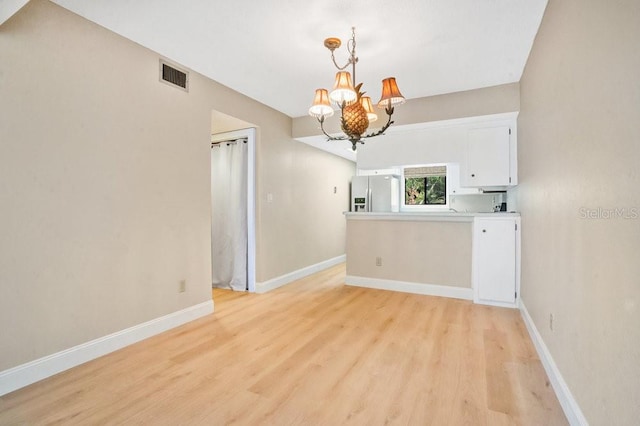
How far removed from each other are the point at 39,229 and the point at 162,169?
1033 millimetres

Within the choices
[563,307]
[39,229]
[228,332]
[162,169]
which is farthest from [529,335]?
[39,229]

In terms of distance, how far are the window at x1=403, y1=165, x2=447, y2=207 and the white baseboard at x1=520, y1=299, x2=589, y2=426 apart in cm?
318

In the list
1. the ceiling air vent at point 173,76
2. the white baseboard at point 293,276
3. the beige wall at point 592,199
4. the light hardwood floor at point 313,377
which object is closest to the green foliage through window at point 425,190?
the white baseboard at point 293,276

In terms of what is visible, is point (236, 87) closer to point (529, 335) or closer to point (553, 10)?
point (553, 10)

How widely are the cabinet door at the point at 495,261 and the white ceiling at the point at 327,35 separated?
1.60 meters

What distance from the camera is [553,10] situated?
6.50ft

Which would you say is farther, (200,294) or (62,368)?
(200,294)

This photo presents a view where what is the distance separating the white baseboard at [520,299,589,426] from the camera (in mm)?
1517

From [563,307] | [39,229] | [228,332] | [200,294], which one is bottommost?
[228,332]

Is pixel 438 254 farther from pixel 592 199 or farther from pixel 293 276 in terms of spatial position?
pixel 592 199

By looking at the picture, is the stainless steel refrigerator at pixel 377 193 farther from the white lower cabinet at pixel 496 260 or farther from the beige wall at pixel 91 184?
the beige wall at pixel 91 184

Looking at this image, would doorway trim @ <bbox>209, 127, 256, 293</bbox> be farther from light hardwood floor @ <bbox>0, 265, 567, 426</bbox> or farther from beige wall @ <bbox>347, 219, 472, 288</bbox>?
beige wall @ <bbox>347, 219, 472, 288</bbox>

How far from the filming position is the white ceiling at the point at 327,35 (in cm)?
217

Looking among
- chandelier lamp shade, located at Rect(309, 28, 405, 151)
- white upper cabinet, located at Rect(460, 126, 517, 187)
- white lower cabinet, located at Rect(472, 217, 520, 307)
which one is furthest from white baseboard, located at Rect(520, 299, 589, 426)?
chandelier lamp shade, located at Rect(309, 28, 405, 151)
